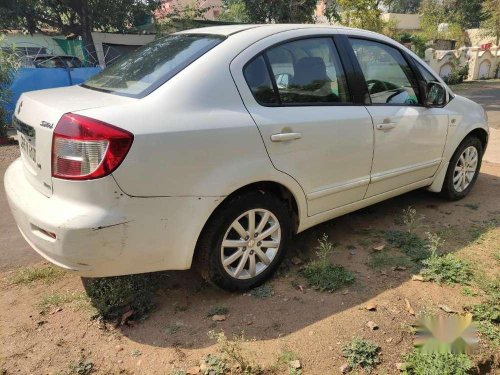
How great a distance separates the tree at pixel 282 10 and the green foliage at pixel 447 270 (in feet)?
45.7

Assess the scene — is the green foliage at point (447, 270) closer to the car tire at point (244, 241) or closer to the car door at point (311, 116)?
the car door at point (311, 116)

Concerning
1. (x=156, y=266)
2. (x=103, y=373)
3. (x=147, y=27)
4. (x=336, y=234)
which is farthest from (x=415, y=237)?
(x=147, y=27)

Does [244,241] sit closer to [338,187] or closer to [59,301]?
[338,187]

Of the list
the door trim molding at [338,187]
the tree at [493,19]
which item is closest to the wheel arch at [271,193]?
the door trim molding at [338,187]

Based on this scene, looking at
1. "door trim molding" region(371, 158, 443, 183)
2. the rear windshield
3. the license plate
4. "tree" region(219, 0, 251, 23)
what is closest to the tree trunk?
"tree" region(219, 0, 251, 23)

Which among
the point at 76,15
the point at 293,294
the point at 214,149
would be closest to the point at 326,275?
the point at 293,294

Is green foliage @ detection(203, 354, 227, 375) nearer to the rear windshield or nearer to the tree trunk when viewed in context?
the rear windshield

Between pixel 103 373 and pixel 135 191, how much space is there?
100 centimetres

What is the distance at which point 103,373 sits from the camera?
228 cm

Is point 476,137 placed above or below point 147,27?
below

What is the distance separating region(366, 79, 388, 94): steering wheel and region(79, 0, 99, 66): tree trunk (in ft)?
49.1

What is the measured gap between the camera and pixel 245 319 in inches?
104

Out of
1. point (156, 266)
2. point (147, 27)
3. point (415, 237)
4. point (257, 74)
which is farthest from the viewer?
point (147, 27)

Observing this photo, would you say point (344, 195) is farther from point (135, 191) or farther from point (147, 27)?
point (147, 27)
